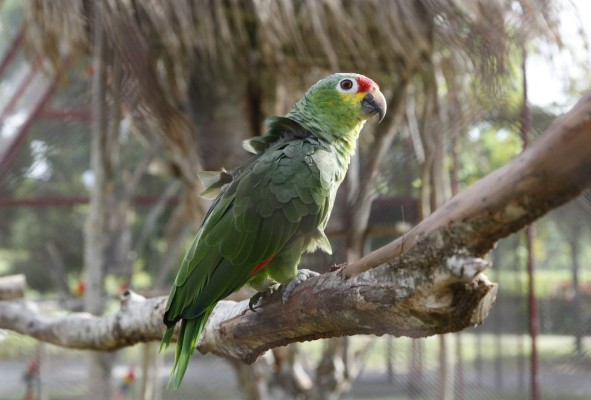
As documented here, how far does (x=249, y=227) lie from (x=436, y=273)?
0.54 meters

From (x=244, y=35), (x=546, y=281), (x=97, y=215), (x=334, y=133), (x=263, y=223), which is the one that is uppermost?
(x=244, y=35)

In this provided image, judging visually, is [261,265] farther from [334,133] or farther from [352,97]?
[352,97]

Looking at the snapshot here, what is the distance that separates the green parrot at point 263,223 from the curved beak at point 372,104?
86 mm

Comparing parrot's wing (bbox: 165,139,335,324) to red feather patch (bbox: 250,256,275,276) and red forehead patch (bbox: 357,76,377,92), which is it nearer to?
red feather patch (bbox: 250,256,275,276)

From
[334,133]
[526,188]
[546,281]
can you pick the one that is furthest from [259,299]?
[546,281]

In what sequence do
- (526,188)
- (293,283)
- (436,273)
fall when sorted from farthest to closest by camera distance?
(293,283) → (436,273) → (526,188)

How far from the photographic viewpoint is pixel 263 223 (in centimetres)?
123

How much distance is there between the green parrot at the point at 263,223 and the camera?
1.17 metres

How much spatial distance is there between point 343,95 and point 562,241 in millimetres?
2746

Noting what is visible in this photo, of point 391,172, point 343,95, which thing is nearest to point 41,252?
point 391,172

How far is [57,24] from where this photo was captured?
2.45 m

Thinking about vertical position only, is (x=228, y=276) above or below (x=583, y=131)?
below

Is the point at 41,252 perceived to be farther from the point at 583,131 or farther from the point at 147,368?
the point at 583,131

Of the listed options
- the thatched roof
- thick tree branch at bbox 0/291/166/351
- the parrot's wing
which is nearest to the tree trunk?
the thatched roof
